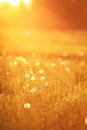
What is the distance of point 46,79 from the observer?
6.05 meters

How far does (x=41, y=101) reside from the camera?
5.01 meters

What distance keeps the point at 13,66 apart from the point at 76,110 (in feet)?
9.09

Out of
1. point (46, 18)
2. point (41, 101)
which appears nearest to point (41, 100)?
point (41, 101)

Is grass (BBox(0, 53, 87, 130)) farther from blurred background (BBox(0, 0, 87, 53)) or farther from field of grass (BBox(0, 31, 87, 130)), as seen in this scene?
blurred background (BBox(0, 0, 87, 53))

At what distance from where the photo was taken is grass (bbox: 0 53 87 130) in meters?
4.33

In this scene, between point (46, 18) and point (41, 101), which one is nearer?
point (41, 101)

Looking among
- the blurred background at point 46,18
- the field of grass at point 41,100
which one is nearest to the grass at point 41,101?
the field of grass at point 41,100

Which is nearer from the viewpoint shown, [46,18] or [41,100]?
[41,100]

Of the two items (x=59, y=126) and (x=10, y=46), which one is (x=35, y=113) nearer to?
(x=59, y=126)

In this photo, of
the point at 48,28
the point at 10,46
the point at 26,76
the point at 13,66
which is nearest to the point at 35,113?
the point at 26,76

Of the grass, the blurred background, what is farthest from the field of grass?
the blurred background

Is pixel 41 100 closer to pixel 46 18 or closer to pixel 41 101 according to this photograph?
pixel 41 101

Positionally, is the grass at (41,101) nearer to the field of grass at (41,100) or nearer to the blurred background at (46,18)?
the field of grass at (41,100)

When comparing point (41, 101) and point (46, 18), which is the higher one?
point (46, 18)
